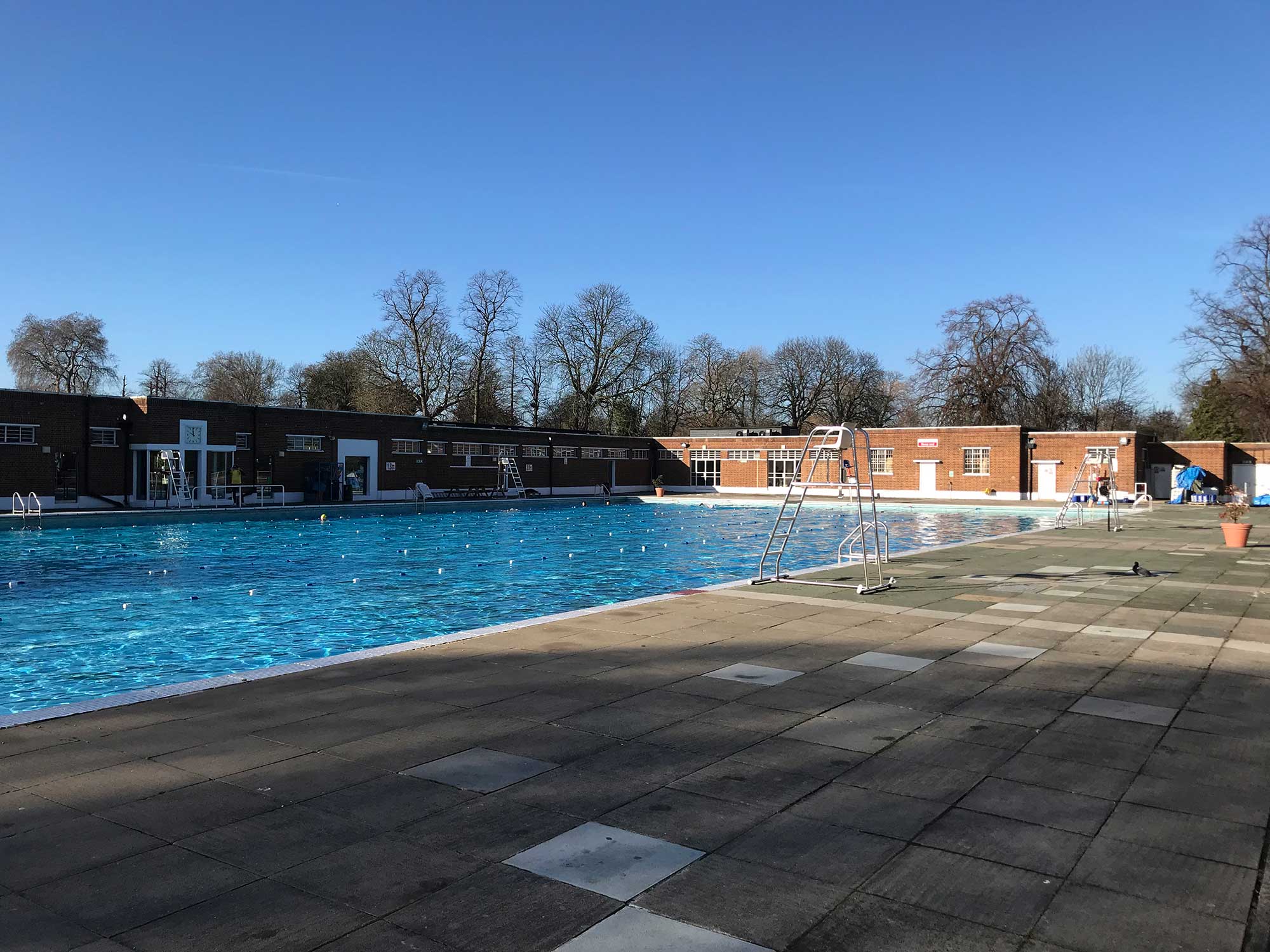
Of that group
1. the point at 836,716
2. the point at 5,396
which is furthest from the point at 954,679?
the point at 5,396

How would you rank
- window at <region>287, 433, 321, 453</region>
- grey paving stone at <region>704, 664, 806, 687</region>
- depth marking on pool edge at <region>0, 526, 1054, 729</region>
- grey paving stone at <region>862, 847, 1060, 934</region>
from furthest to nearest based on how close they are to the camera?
window at <region>287, 433, 321, 453</region> < grey paving stone at <region>704, 664, 806, 687</region> < depth marking on pool edge at <region>0, 526, 1054, 729</region> < grey paving stone at <region>862, 847, 1060, 934</region>

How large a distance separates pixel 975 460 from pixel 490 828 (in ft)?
154

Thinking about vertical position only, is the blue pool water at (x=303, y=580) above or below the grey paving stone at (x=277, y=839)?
below

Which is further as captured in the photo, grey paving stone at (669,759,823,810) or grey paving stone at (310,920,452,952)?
grey paving stone at (669,759,823,810)

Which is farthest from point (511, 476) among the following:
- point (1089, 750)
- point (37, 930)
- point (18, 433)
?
point (37, 930)

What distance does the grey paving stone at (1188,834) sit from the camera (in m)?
3.94

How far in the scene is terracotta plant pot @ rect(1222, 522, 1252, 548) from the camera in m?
19.2

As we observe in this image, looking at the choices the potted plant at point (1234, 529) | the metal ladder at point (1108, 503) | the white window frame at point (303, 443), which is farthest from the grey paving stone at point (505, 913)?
the white window frame at point (303, 443)

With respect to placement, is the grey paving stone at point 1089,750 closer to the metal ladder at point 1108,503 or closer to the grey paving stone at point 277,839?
the grey paving stone at point 277,839

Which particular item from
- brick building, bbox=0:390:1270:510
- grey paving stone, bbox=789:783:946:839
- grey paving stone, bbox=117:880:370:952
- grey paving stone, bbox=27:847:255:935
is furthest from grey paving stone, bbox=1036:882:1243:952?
brick building, bbox=0:390:1270:510

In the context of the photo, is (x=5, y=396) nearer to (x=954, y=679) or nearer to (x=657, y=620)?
(x=657, y=620)

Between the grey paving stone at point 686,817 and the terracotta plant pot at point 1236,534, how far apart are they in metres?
19.3

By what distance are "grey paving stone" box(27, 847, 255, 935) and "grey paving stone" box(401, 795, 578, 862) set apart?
2.62 feet

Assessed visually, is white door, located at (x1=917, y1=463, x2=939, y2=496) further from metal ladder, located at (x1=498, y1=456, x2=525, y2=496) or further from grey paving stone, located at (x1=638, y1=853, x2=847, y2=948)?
grey paving stone, located at (x1=638, y1=853, x2=847, y2=948)
